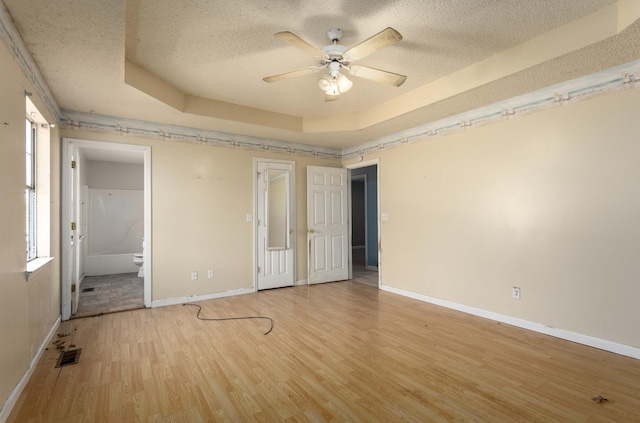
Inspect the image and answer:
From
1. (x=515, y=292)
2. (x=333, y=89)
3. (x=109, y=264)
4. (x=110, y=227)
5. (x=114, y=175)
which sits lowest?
(x=109, y=264)

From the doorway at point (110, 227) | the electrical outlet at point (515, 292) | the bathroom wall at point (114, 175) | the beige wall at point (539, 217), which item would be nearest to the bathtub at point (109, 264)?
the doorway at point (110, 227)

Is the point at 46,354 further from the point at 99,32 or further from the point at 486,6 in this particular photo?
the point at 486,6

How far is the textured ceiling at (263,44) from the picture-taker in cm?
212

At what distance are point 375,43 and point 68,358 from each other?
3454mm

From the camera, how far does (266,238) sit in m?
4.95

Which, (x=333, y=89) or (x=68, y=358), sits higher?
(x=333, y=89)

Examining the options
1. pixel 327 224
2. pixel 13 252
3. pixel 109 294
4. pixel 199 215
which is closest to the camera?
pixel 13 252

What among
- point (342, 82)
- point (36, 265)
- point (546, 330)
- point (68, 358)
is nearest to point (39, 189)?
point (36, 265)

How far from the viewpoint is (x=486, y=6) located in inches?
85.3

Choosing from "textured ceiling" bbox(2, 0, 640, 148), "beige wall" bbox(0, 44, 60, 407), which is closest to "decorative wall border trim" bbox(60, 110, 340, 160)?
"textured ceiling" bbox(2, 0, 640, 148)

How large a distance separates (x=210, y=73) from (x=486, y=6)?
2.46 m

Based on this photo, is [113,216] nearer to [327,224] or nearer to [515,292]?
[327,224]

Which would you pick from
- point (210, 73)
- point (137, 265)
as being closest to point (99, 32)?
point (210, 73)

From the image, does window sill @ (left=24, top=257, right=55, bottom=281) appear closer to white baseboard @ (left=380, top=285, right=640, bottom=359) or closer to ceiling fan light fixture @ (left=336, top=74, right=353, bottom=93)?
ceiling fan light fixture @ (left=336, top=74, right=353, bottom=93)
